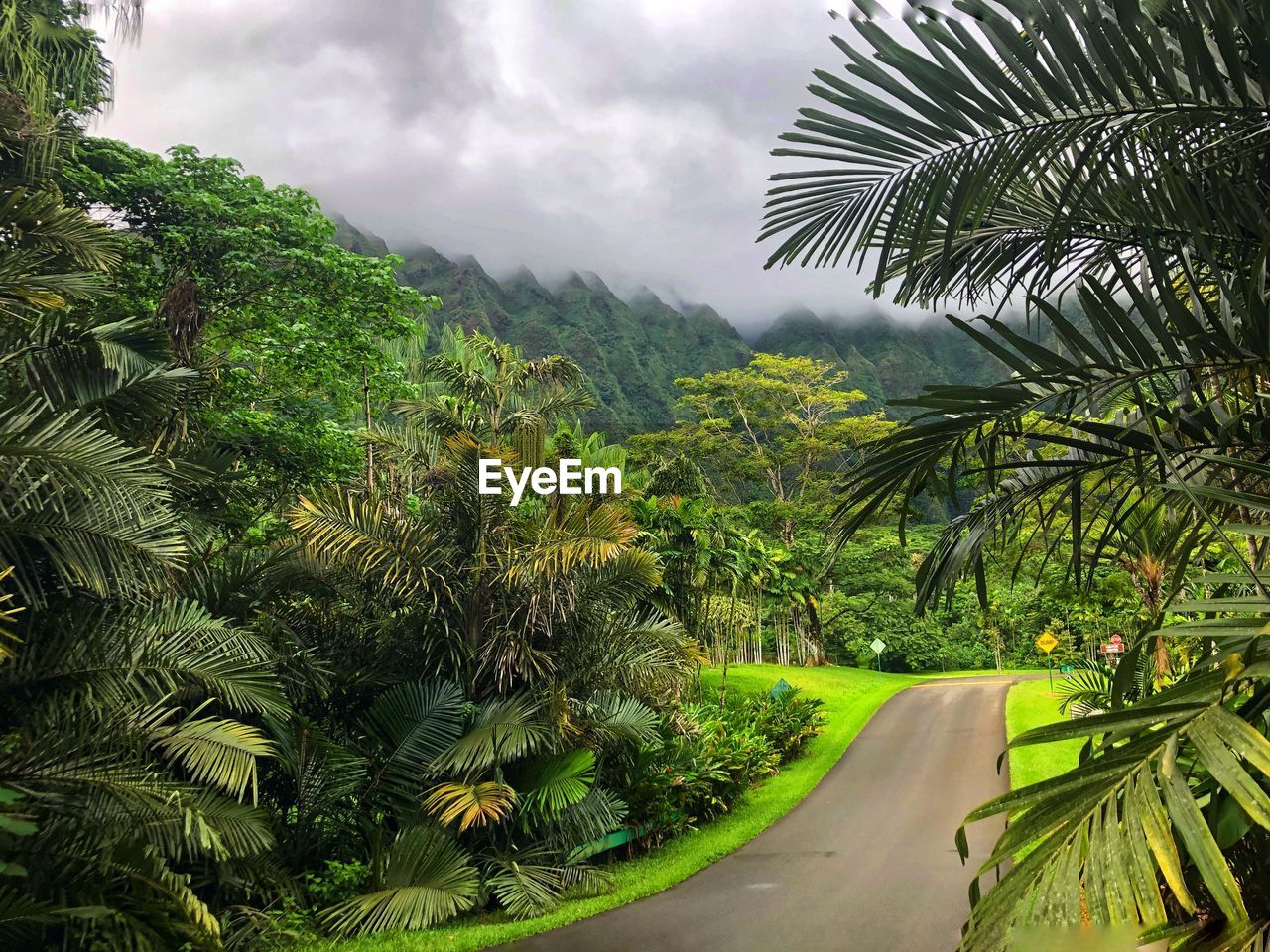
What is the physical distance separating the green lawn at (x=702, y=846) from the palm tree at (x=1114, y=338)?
4.70 metres

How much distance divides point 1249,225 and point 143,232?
12.9 metres

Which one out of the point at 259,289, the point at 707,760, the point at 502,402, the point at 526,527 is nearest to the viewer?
the point at 526,527

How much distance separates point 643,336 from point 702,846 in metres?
53.1

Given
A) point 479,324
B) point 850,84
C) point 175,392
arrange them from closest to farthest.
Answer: point 850,84, point 175,392, point 479,324

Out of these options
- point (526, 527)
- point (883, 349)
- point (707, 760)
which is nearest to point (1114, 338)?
point (526, 527)

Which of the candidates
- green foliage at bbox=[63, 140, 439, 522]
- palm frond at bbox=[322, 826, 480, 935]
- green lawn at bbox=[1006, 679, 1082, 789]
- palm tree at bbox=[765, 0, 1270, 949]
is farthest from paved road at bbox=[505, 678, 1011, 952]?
green foliage at bbox=[63, 140, 439, 522]

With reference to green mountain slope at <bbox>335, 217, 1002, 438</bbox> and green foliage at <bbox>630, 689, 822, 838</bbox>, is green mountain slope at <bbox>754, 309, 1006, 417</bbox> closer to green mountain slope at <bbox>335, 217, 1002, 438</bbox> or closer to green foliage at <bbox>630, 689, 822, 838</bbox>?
green mountain slope at <bbox>335, 217, 1002, 438</bbox>

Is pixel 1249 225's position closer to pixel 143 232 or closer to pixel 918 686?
pixel 143 232

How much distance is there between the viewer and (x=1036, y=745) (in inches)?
296

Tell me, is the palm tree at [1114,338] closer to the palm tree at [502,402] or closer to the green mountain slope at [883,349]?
the palm tree at [502,402]

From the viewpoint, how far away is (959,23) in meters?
2.09

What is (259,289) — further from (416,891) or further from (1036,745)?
(1036,745)

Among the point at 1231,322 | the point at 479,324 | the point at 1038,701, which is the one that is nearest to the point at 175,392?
the point at 1231,322

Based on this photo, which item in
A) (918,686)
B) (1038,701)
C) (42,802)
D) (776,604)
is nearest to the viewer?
(42,802)
